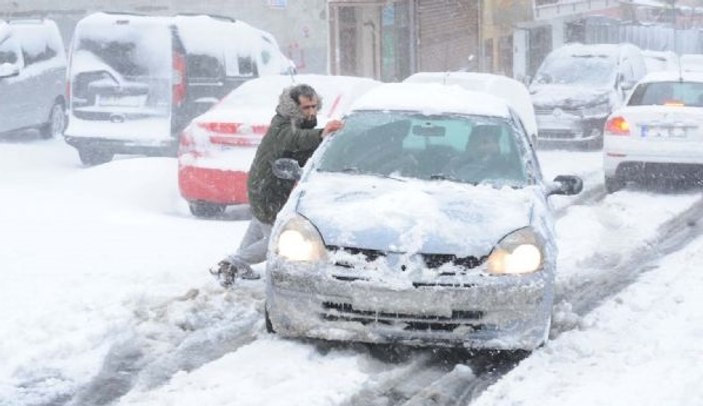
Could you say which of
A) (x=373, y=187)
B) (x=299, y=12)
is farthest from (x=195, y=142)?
(x=299, y=12)

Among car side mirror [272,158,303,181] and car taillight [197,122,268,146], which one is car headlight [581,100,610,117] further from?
car side mirror [272,158,303,181]

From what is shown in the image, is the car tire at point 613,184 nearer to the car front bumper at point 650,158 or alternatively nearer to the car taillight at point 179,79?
the car front bumper at point 650,158

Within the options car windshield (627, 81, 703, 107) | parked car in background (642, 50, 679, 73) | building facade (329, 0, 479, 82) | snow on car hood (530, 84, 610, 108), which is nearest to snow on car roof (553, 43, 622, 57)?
snow on car hood (530, 84, 610, 108)

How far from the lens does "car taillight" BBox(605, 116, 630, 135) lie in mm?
14234

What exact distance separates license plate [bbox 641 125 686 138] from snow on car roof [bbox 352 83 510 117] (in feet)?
19.0

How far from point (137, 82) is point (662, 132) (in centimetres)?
663

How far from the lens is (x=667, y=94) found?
→ 48.8ft

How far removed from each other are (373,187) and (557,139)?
13.5 meters

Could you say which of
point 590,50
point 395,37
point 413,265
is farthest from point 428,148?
point 395,37

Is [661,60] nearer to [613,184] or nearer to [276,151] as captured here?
[613,184]

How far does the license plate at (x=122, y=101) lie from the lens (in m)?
15.0

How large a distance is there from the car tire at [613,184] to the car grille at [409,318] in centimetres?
820

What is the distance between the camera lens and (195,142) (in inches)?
452

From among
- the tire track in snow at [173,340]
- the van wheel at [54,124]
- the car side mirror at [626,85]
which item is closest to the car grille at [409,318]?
the tire track in snow at [173,340]
